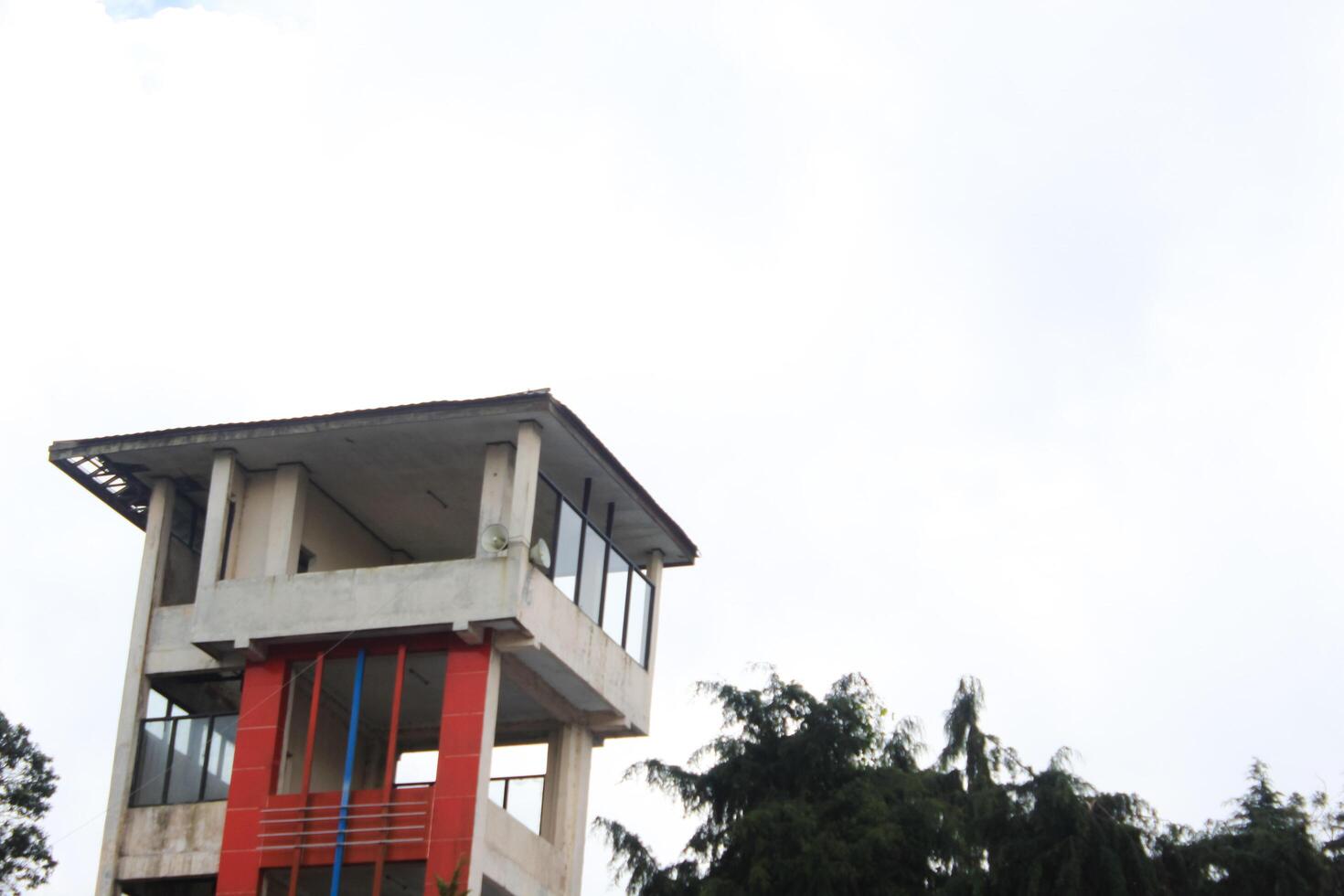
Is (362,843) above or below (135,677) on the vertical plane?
below

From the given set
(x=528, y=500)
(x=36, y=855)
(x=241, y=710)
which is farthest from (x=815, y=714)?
(x=36, y=855)

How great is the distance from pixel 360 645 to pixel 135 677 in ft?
12.3

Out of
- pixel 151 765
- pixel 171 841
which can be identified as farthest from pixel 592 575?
pixel 171 841

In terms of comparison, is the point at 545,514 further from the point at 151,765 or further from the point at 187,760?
the point at 151,765

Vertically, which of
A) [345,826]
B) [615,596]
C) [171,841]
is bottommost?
[171,841]

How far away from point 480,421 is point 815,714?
8.17 metres

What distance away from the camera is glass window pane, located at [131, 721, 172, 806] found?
32.4 meters

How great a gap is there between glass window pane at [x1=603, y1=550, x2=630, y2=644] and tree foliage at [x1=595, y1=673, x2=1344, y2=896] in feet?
9.23

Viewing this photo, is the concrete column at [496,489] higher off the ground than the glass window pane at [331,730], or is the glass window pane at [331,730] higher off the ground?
the concrete column at [496,489]

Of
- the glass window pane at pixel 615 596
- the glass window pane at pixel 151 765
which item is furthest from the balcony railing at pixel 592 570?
the glass window pane at pixel 151 765

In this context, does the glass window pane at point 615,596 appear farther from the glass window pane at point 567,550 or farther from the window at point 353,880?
the window at point 353,880

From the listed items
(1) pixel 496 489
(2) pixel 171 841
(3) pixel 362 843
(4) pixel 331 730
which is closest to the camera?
(3) pixel 362 843

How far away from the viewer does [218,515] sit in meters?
33.1

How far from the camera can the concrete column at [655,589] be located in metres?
36.1
